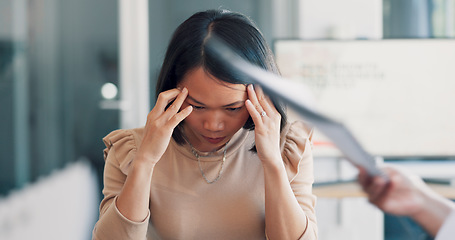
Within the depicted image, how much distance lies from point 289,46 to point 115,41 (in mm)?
1192

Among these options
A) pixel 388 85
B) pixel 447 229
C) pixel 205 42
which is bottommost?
pixel 447 229

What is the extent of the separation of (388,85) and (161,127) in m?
1.87

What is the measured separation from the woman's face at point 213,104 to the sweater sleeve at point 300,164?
0.19 metres

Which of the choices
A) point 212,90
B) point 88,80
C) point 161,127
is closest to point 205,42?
point 212,90

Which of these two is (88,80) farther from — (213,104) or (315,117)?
(315,117)

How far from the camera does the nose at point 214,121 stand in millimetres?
994

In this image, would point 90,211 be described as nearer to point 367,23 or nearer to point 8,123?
point 8,123

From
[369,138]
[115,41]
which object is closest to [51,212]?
[115,41]

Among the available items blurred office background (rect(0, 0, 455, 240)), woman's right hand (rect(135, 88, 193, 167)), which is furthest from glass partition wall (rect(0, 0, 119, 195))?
woman's right hand (rect(135, 88, 193, 167))

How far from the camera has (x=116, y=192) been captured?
3.81 ft

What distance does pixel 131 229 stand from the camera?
1032mm

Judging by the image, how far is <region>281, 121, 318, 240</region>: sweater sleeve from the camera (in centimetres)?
116

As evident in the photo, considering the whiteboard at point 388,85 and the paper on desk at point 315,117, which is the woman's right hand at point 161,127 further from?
the whiteboard at point 388,85

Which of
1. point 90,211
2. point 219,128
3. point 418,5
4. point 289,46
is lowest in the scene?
point 90,211
